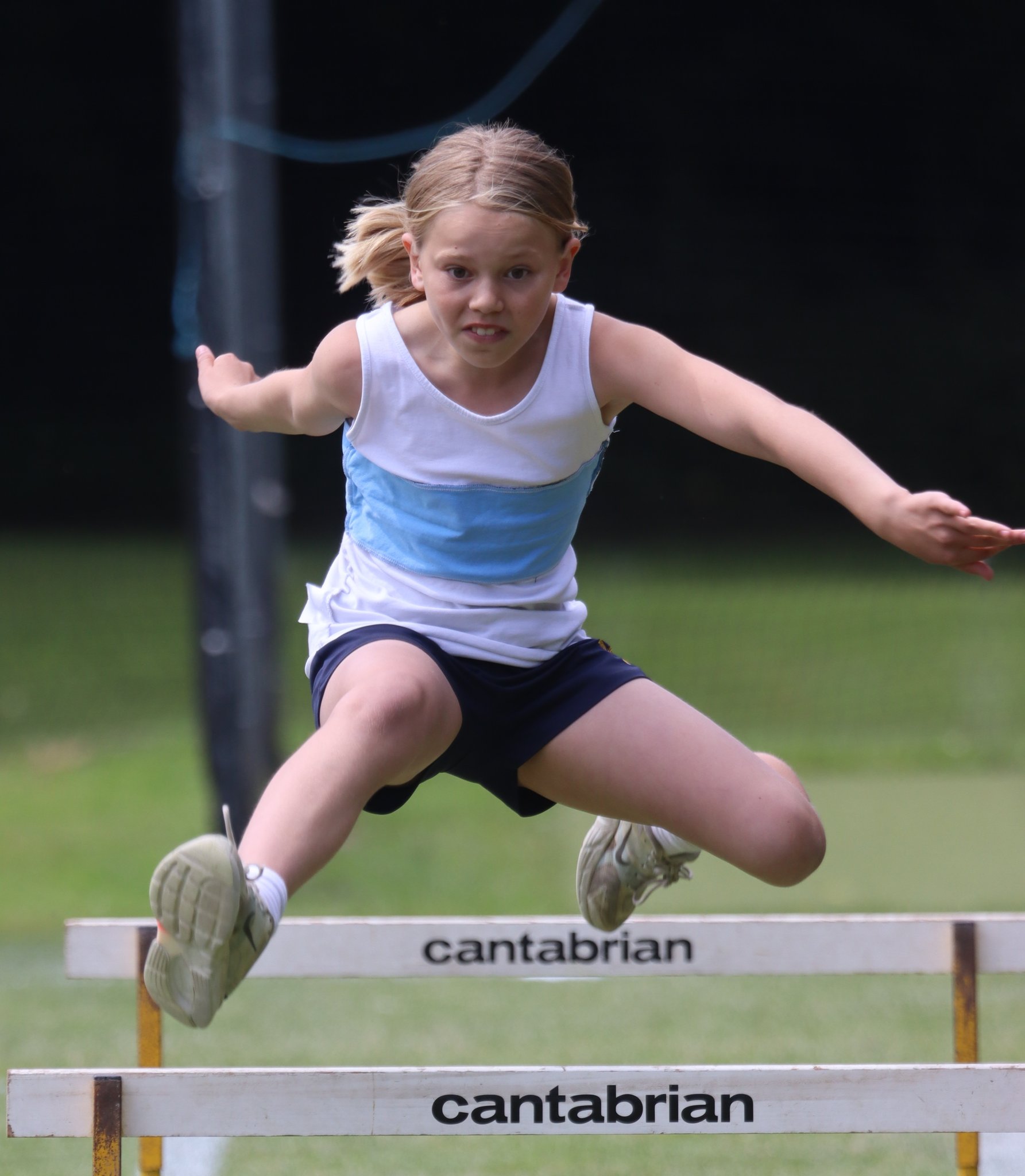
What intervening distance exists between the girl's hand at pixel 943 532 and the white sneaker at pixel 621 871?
98 centimetres

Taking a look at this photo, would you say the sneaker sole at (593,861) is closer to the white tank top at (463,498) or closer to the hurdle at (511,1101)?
the white tank top at (463,498)

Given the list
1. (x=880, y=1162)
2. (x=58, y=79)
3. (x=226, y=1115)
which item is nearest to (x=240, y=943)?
(x=226, y=1115)

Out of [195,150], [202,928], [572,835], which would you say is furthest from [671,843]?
[572,835]

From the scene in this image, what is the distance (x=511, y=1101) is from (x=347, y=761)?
1.77 ft

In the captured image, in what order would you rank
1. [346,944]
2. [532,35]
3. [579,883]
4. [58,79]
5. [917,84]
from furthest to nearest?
[58,79], [917,84], [532,35], [346,944], [579,883]

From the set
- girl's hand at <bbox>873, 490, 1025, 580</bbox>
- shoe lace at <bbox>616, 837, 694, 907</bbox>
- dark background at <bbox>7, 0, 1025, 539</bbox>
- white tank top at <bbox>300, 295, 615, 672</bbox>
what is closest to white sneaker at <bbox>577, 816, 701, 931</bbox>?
shoe lace at <bbox>616, 837, 694, 907</bbox>

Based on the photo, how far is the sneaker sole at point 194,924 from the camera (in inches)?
78.6

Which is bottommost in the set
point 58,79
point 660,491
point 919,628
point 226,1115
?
point 226,1115

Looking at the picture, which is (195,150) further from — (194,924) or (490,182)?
(194,924)

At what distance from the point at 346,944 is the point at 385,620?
904mm

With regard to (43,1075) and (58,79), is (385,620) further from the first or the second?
(58,79)

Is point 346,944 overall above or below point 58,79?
below

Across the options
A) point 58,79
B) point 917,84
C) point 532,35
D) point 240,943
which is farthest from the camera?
point 58,79

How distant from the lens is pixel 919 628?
9711mm
